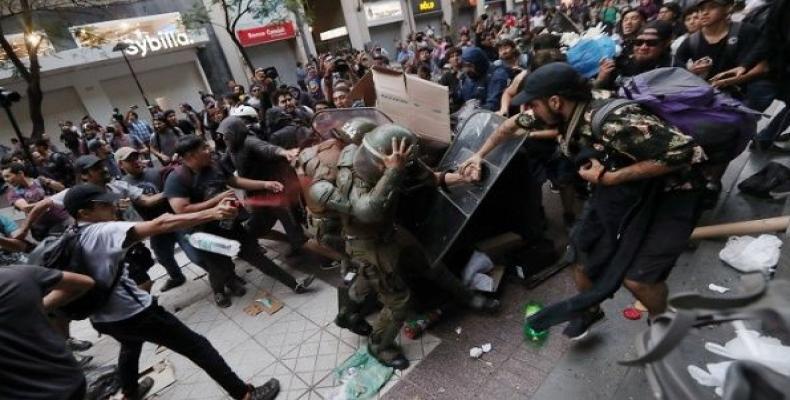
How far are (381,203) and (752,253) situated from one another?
2956 mm

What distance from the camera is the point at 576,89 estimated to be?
88.9 inches

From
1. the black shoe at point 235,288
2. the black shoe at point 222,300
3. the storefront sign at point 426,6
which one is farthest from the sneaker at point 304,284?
the storefront sign at point 426,6

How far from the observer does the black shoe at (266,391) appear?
3004 mm

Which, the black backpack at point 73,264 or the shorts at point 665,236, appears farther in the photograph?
the black backpack at point 73,264

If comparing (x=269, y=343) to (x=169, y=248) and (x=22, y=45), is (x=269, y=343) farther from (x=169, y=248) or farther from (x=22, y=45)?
(x=22, y=45)

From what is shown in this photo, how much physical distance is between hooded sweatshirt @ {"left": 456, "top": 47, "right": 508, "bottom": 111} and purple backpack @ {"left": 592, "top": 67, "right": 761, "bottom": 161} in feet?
6.88

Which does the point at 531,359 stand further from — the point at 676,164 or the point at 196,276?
the point at 196,276

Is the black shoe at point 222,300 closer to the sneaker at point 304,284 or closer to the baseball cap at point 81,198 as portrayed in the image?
the sneaker at point 304,284

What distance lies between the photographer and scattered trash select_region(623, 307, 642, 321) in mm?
2910

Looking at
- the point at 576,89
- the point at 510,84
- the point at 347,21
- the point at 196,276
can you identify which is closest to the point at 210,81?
the point at 347,21

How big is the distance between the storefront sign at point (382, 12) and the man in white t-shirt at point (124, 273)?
23.8m

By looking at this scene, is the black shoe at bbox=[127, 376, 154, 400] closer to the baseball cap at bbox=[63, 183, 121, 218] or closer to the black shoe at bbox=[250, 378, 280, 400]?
the black shoe at bbox=[250, 378, 280, 400]

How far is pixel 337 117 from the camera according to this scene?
3.95 meters

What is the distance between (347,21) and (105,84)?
1279 cm
